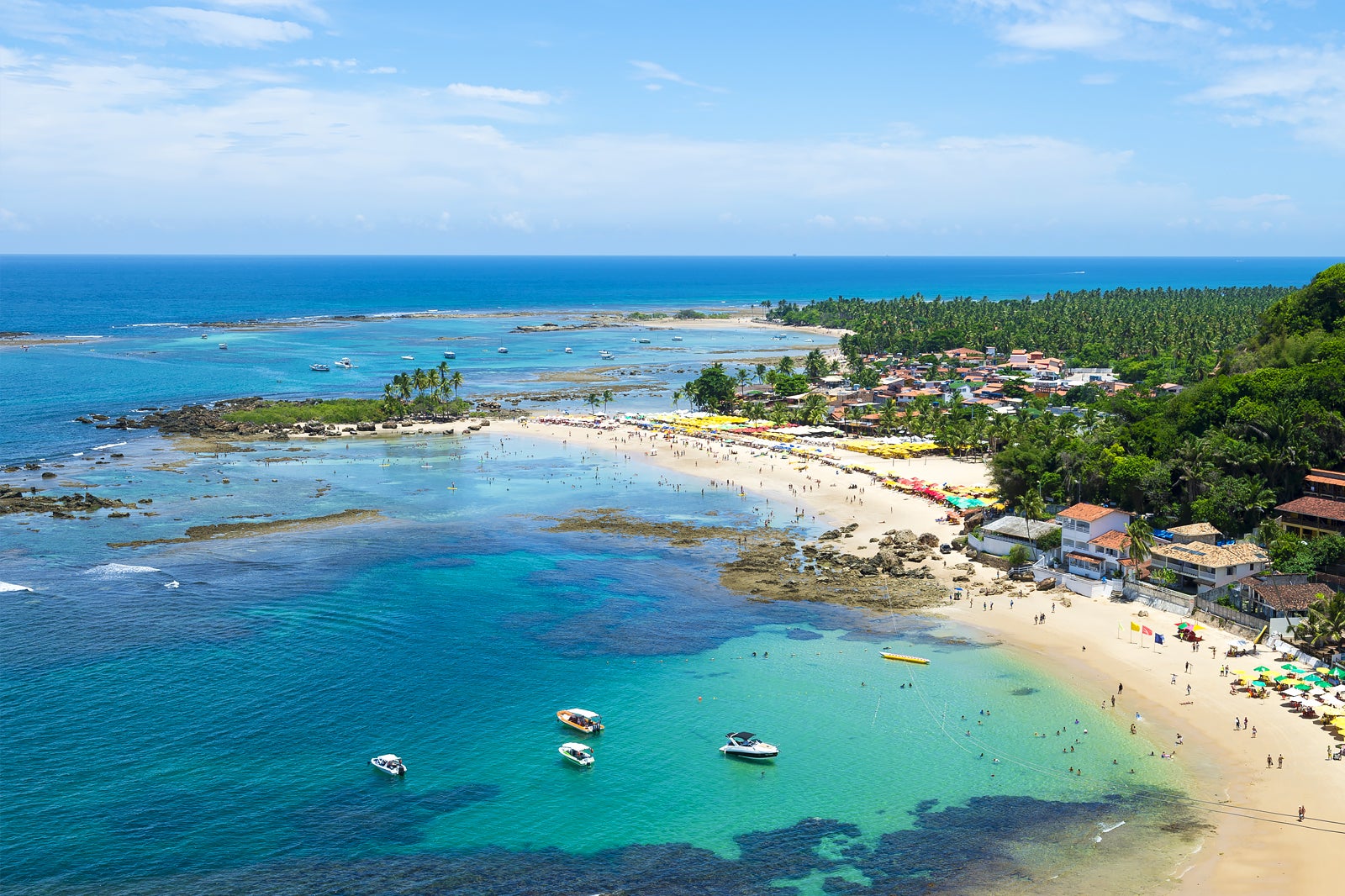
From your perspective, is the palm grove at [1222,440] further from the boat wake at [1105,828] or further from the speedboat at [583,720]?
the speedboat at [583,720]

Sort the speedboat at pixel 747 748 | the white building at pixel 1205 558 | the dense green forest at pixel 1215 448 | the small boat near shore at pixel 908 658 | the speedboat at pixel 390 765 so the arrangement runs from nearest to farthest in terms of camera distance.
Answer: the speedboat at pixel 390 765, the speedboat at pixel 747 748, the small boat near shore at pixel 908 658, the white building at pixel 1205 558, the dense green forest at pixel 1215 448

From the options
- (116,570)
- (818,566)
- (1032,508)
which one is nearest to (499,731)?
→ (818,566)

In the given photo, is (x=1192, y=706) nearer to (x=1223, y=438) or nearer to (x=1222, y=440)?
(x=1222, y=440)

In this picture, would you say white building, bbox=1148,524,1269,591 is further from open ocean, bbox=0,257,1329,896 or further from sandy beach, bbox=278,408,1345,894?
open ocean, bbox=0,257,1329,896

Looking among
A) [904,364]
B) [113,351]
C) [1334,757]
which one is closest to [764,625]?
[1334,757]

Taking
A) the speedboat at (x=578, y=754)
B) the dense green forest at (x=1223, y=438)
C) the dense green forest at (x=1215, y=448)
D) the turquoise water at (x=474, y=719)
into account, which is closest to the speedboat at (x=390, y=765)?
the turquoise water at (x=474, y=719)

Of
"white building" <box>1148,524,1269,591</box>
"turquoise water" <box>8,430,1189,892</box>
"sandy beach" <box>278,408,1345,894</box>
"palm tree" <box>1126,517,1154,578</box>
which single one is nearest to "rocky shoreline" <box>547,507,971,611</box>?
"sandy beach" <box>278,408,1345,894</box>

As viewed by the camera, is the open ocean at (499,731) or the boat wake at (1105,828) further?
the boat wake at (1105,828)

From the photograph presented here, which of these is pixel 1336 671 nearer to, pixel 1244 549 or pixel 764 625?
pixel 1244 549

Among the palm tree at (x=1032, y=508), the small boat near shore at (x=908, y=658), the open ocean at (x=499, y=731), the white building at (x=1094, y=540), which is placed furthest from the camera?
the palm tree at (x=1032, y=508)
